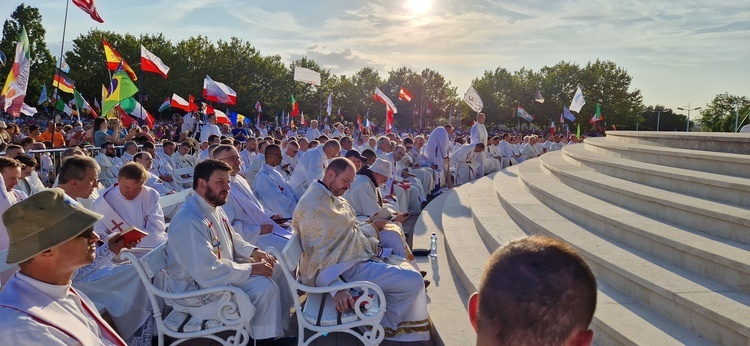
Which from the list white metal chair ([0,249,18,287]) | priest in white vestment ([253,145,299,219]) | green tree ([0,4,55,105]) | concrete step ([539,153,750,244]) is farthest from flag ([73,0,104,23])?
green tree ([0,4,55,105])

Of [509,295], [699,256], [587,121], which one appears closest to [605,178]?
[699,256]

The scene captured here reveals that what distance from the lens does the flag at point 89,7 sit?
11727 mm

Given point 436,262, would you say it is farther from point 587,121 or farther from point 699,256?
point 587,121

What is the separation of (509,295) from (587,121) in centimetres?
6790

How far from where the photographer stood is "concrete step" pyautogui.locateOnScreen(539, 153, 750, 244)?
4209 mm

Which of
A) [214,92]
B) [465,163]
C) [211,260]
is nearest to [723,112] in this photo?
[465,163]

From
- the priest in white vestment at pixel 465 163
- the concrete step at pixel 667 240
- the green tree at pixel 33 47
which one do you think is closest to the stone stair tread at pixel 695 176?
the concrete step at pixel 667 240

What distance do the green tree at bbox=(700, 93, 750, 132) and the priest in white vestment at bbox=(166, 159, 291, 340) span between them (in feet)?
80.1

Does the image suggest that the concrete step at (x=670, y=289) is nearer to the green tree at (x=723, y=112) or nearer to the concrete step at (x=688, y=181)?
the concrete step at (x=688, y=181)

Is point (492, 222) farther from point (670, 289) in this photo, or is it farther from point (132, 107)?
point (132, 107)

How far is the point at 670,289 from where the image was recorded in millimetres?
3523

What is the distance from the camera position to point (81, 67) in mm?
51875

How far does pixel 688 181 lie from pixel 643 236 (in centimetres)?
140

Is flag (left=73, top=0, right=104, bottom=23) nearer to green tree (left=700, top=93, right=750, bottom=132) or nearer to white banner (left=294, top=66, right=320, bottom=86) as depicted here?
white banner (left=294, top=66, right=320, bottom=86)
